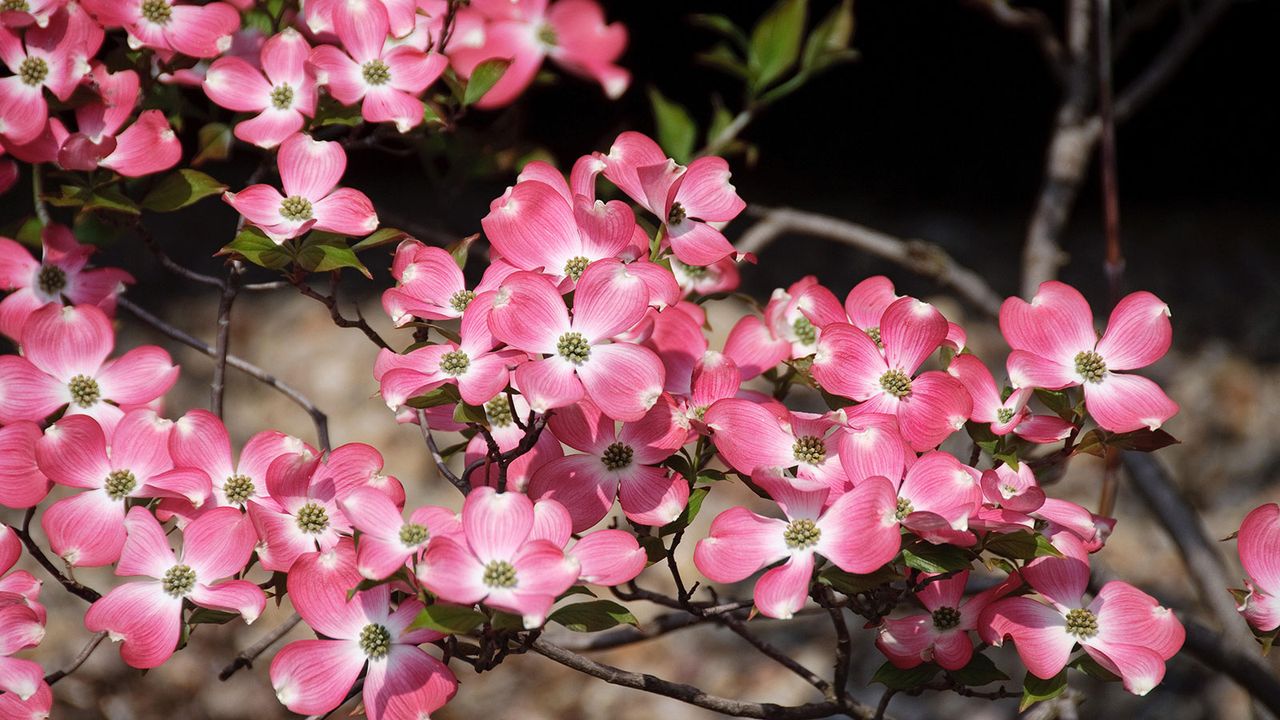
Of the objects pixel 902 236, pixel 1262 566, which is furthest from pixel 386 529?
pixel 902 236

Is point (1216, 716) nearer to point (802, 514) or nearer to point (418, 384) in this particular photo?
point (802, 514)

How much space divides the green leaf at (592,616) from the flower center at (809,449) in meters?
0.12

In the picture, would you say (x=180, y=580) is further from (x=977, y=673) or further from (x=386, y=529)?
(x=977, y=673)

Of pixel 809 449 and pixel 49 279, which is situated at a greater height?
pixel 809 449

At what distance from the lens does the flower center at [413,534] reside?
1.53 feet

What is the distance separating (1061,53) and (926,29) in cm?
63

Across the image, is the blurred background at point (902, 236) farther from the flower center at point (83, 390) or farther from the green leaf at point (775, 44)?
the flower center at point (83, 390)

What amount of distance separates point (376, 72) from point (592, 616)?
1.20 ft

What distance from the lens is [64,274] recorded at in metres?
0.68

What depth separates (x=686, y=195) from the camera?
0.58 meters

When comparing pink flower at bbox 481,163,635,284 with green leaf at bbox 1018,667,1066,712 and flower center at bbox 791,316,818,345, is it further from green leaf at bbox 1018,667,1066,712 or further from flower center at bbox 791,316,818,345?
green leaf at bbox 1018,667,1066,712

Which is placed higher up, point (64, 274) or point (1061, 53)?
point (1061, 53)

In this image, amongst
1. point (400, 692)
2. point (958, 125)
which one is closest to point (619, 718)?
point (400, 692)

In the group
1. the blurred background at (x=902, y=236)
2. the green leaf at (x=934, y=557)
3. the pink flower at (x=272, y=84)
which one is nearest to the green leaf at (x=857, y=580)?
the green leaf at (x=934, y=557)
